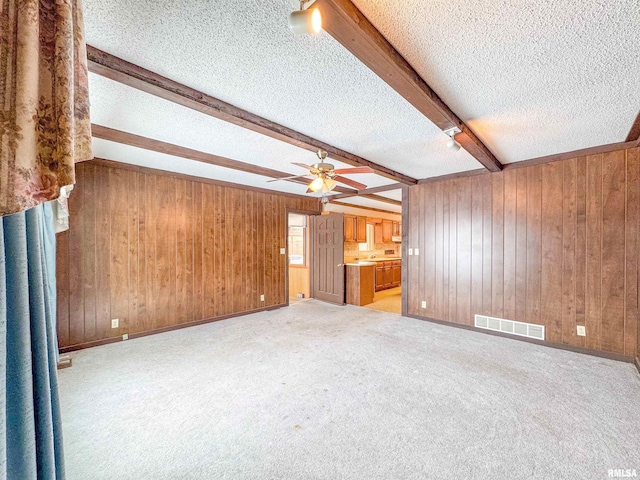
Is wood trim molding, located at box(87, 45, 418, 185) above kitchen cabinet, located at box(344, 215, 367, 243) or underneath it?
above

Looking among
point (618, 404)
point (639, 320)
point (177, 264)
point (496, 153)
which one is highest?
point (496, 153)

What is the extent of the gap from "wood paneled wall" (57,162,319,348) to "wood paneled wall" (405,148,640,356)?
2938mm

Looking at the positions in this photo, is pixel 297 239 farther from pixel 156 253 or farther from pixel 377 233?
pixel 156 253

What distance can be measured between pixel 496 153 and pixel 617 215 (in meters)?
1.40

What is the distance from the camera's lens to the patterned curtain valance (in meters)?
0.54

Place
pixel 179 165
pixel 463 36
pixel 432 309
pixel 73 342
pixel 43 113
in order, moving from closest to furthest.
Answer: pixel 43 113
pixel 463 36
pixel 73 342
pixel 179 165
pixel 432 309

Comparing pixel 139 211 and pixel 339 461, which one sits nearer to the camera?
pixel 339 461

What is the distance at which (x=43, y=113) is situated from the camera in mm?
587

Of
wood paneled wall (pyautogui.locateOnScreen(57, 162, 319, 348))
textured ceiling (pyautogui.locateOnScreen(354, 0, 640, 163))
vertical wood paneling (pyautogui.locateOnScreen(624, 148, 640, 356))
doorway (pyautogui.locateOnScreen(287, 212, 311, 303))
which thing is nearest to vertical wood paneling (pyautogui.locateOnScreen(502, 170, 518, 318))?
vertical wood paneling (pyautogui.locateOnScreen(624, 148, 640, 356))

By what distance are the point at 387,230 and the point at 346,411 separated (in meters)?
6.68

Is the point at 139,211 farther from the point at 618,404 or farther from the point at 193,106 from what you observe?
the point at 618,404

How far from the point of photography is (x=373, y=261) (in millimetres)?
6984

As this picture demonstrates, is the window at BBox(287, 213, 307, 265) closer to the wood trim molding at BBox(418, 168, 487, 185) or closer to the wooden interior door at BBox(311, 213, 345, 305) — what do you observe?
A: the wooden interior door at BBox(311, 213, 345, 305)

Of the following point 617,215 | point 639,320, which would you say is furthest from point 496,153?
point 639,320
